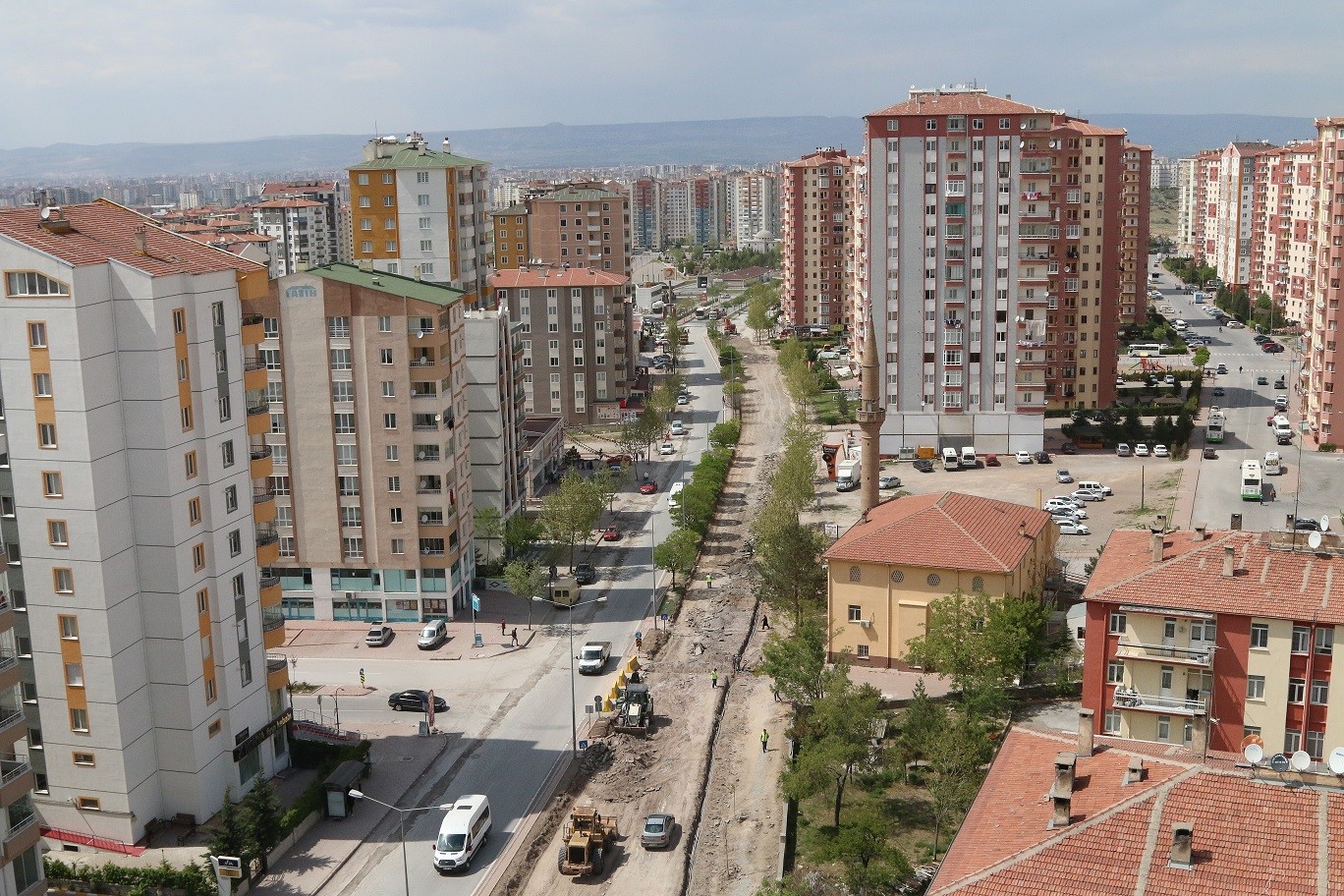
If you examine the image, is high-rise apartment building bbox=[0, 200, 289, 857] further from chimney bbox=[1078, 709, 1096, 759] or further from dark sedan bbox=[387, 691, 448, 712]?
chimney bbox=[1078, 709, 1096, 759]

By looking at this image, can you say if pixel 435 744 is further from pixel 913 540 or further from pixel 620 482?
pixel 620 482

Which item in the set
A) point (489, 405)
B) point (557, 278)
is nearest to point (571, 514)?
point (489, 405)

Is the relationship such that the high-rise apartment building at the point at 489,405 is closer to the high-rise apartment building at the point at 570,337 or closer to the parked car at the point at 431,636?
the parked car at the point at 431,636

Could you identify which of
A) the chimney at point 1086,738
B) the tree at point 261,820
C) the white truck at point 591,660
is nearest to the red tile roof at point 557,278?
the white truck at point 591,660

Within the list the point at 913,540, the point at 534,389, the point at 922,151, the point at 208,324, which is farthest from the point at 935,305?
the point at 208,324

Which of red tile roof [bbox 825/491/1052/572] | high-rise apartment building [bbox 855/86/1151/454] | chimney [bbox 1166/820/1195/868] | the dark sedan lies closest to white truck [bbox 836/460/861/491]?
high-rise apartment building [bbox 855/86/1151/454]
